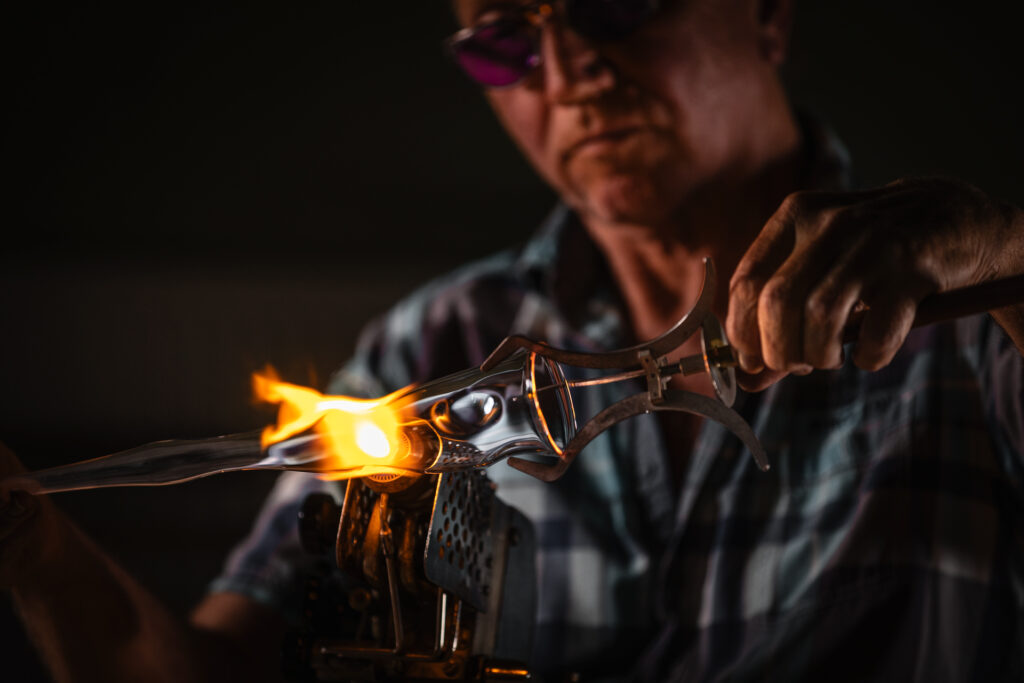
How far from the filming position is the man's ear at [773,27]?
1113mm

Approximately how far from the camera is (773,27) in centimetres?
112

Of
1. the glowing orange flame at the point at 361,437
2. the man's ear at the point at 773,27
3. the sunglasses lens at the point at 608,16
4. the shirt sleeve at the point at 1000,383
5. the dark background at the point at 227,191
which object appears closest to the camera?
the glowing orange flame at the point at 361,437

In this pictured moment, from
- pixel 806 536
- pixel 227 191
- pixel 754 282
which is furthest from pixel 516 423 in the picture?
pixel 227 191

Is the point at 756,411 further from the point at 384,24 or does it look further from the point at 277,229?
the point at 277,229

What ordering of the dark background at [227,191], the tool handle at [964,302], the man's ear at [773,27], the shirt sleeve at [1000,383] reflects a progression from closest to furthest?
1. the tool handle at [964,302]
2. the shirt sleeve at [1000,383]
3. the man's ear at [773,27]
4. the dark background at [227,191]

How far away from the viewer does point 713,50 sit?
105cm

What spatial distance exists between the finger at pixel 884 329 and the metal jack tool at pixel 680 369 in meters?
0.08

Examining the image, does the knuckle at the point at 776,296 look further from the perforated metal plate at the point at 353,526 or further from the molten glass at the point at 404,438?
the perforated metal plate at the point at 353,526

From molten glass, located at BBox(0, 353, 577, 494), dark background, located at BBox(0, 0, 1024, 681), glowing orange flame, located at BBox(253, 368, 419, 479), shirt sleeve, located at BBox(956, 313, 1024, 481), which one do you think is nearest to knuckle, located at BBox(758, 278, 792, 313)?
molten glass, located at BBox(0, 353, 577, 494)

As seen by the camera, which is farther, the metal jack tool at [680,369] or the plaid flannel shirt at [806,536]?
the plaid flannel shirt at [806,536]

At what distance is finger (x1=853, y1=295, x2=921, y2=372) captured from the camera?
463 mm

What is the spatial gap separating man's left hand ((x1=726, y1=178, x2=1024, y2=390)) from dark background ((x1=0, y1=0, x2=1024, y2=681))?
109 centimetres

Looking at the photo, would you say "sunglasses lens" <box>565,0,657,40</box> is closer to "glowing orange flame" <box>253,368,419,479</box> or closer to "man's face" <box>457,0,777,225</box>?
"man's face" <box>457,0,777,225</box>

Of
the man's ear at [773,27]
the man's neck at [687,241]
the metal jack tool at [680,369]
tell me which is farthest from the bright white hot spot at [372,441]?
the man's ear at [773,27]
